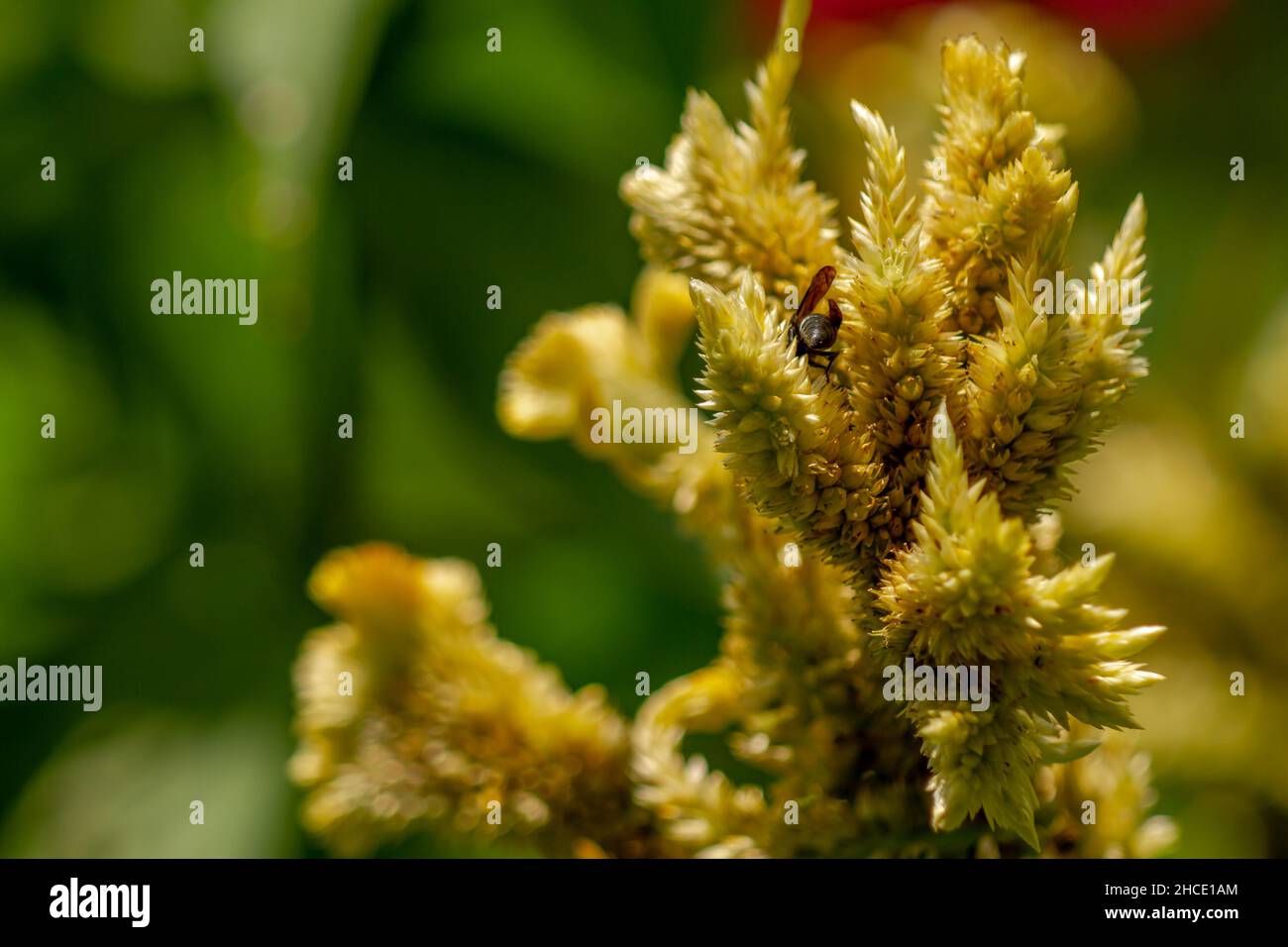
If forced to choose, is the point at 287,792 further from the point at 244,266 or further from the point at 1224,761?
the point at 1224,761

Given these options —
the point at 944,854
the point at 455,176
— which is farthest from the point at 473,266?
the point at 944,854

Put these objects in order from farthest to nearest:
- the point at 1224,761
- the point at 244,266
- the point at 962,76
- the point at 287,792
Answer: the point at 244,266 < the point at 287,792 < the point at 1224,761 < the point at 962,76

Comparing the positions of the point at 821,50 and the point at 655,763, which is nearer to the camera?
the point at 655,763

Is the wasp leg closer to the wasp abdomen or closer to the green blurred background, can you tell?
the wasp abdomen

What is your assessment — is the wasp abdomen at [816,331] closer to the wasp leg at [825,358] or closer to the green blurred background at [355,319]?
the wasp leg at [825,358]

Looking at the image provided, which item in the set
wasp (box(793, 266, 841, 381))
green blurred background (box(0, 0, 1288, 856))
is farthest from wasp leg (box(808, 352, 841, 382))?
green blurred background (box(0, 0, 1288, 856))

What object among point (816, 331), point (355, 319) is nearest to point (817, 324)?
point (816, 331)

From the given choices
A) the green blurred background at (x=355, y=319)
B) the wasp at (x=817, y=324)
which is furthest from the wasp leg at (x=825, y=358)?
the green blurred background at (x=355, y=319)
